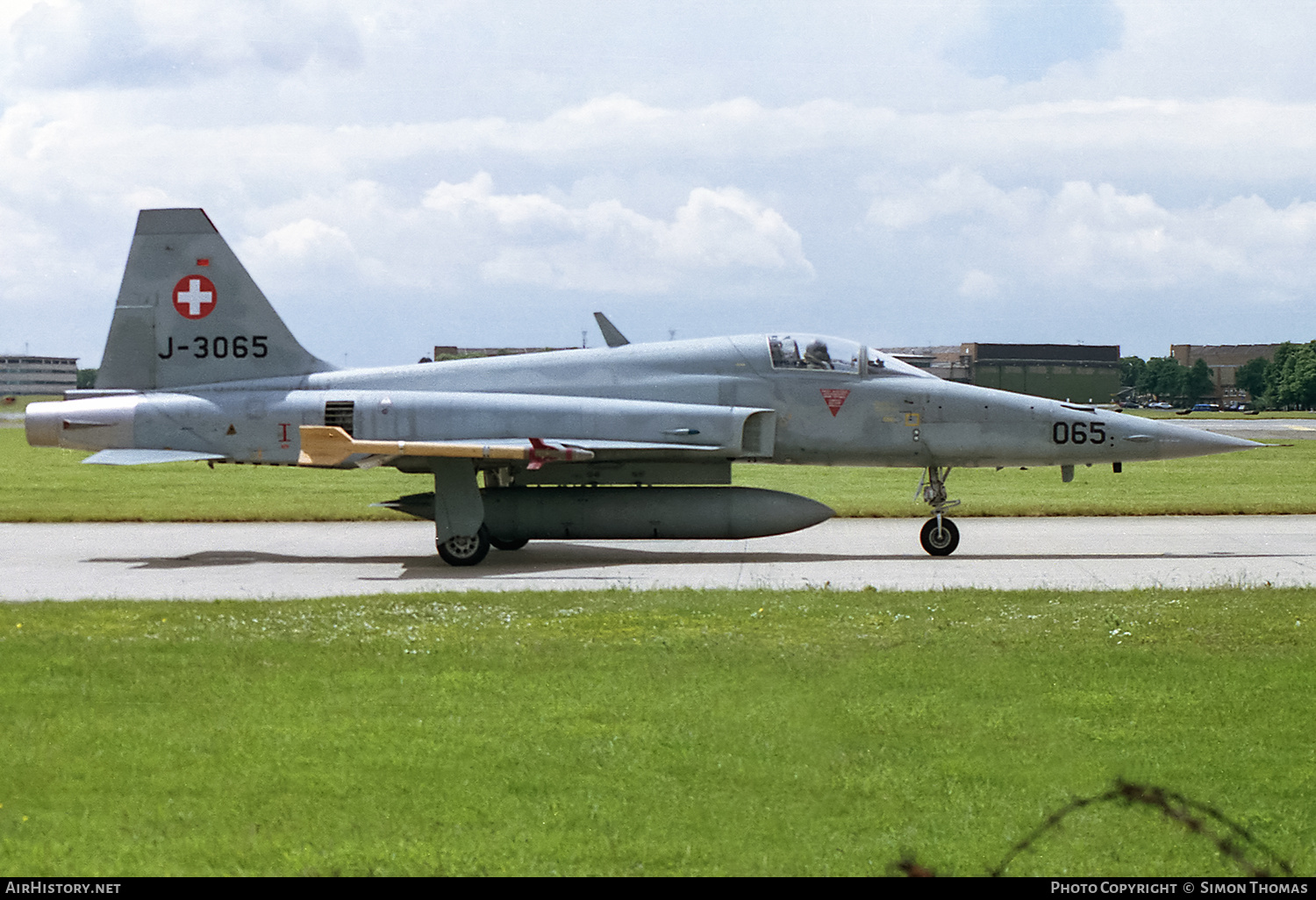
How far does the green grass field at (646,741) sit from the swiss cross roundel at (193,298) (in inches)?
315

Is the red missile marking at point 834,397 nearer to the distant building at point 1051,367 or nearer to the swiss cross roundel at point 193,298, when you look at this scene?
the swiss cross roundel at point 193,298

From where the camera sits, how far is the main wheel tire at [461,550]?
16109 mm

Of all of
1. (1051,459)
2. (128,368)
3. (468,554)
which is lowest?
(468,554)

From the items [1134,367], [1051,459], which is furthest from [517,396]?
[1134,367]

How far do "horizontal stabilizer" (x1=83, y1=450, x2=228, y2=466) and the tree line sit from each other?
127 m

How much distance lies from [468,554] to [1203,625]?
9.06m

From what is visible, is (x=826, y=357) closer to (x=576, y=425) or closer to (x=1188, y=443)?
(x=576, y=425)

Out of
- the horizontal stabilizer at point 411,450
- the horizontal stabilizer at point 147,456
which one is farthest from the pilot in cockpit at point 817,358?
the horizontal stabilizer at point 147,456

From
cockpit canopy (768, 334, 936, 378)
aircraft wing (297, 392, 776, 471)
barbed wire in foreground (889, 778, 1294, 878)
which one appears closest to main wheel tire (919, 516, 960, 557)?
cockpit canopy (768, 334, 936, 378)

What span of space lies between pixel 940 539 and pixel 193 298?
10.5m

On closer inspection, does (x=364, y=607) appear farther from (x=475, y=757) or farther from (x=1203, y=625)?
(x=1203, y=625)

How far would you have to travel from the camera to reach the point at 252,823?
17.6 ft

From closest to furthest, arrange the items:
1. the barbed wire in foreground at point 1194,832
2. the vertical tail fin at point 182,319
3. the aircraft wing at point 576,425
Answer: the barbed wire in foreground at point 1194,832
the aircraft wing at point 576,425
the vertical tail fin at point 182,319

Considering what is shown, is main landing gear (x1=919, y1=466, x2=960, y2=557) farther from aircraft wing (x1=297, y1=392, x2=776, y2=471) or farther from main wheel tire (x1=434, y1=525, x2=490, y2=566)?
main wheel tire (x1=434, y1=525, x2=490, y2=566)
